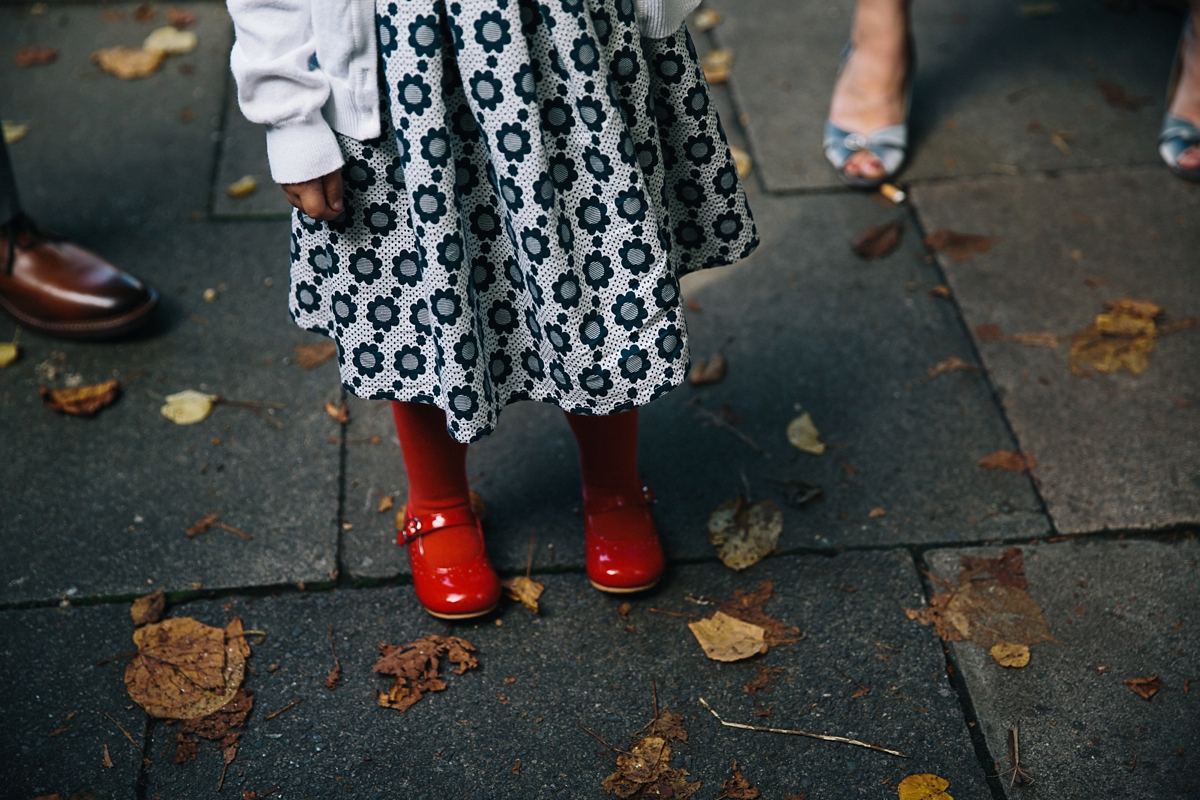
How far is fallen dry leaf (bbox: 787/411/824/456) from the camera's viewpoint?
2076mm

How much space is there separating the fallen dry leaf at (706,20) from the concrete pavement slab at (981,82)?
0.09 feet

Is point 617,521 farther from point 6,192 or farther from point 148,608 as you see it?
point 6,192

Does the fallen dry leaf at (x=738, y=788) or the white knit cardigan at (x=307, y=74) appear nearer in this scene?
the white knit cardigan at (x=307, y=74)

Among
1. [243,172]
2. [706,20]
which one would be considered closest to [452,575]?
[243,172]

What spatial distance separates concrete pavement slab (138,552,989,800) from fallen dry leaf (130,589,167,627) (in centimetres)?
8

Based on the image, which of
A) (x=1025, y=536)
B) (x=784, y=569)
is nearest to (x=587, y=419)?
(x=784, y=569)

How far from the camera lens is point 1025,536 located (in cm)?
190

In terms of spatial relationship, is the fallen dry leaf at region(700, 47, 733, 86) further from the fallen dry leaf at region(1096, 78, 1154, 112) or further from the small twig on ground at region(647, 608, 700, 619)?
the small twig on ground at region(647, 608, 700, 619)

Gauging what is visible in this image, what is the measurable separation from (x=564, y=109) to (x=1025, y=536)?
4.10ft

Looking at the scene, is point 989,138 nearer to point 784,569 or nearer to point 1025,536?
point 1025,536

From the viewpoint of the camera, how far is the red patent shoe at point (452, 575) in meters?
1.74

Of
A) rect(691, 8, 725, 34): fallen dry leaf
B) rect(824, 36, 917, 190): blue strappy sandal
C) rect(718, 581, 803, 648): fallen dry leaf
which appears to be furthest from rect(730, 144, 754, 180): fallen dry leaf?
rect(718, 581, 803, 648): fallen dry leaf

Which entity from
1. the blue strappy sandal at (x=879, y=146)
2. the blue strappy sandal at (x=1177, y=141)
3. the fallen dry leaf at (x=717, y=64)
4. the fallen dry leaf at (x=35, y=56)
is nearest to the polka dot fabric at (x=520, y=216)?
the blue strappy sandal at (x=879, y=146)

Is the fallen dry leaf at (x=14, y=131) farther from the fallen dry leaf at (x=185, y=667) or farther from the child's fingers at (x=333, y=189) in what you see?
the child's fingers at (x=333, y=189)
